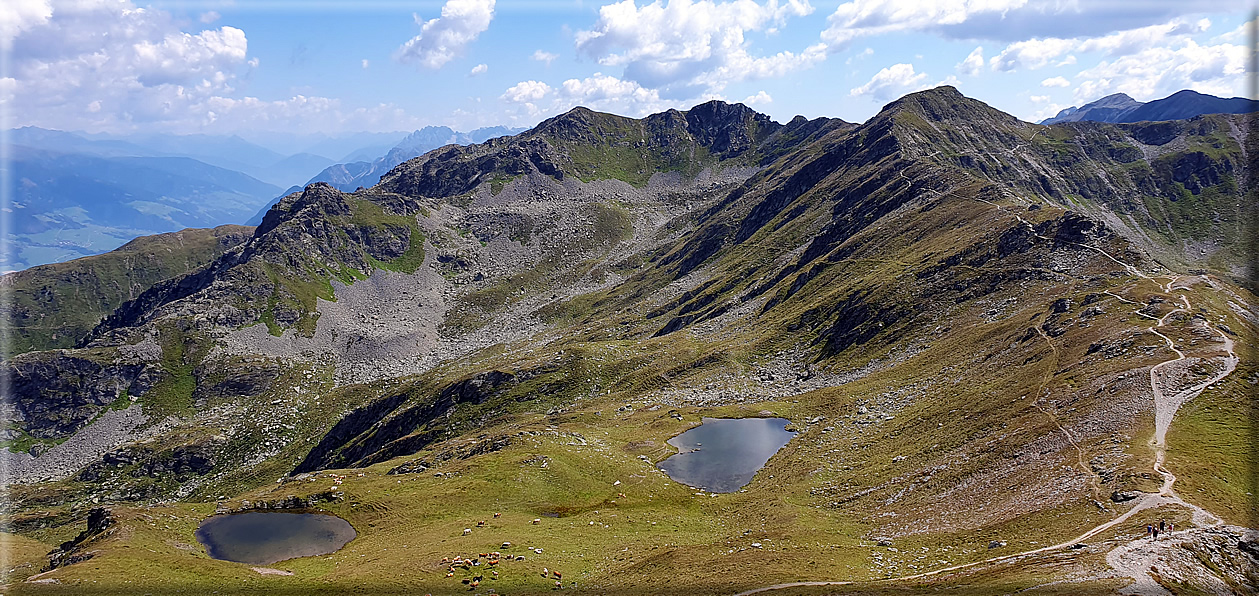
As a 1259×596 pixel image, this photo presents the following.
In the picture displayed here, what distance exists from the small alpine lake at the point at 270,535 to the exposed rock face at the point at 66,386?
16450 centimetres

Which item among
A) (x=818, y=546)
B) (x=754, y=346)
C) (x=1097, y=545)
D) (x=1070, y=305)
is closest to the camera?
(x=1097, y=545)

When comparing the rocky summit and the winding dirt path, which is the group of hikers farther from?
the winding dirt path

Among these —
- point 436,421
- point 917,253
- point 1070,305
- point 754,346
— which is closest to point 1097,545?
point 1070,305

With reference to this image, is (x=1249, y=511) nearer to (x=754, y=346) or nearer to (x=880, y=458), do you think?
(x=880, y=458)

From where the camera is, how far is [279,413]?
182250mm

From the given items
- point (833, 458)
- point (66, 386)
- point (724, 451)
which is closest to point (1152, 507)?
point (833, 458)

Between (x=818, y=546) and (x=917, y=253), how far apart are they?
349ft

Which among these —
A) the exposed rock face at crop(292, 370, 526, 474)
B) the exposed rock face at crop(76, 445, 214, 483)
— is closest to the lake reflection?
the exposed rock face at crop(292, 370, 526, 474)

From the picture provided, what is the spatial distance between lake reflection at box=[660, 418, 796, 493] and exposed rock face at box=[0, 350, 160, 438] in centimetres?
19455

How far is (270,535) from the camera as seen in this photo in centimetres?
6381

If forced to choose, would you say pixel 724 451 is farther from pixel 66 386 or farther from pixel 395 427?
pixel 66 386

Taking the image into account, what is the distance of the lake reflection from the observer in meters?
78.8

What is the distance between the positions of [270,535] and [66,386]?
181 metres

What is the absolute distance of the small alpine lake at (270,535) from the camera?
59.6 metres
